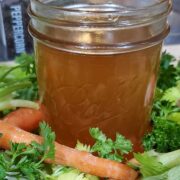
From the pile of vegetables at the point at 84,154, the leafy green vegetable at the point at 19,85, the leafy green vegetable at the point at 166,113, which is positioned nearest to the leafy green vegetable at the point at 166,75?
the leafy green vegetable at the point at 166,113

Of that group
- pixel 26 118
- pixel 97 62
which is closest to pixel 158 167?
pixel 97 62

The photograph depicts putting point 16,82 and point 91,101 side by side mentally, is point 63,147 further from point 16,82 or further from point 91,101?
point 16,82

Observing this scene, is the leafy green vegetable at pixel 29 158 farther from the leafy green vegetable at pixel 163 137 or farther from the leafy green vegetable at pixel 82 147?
the leafy green vegetable at pixel 163 137

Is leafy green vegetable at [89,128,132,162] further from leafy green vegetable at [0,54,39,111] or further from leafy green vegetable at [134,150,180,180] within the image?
leafy green vegetable at [0,54,39,111]

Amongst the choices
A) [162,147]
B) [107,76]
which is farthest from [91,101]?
[162,147]

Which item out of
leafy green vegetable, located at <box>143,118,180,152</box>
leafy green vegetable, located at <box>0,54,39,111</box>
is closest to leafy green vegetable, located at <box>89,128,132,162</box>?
leafy green vegetable, located at <box>143,118,180,152</box>

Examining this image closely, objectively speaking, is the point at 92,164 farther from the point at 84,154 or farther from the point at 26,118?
the point at 26,118
